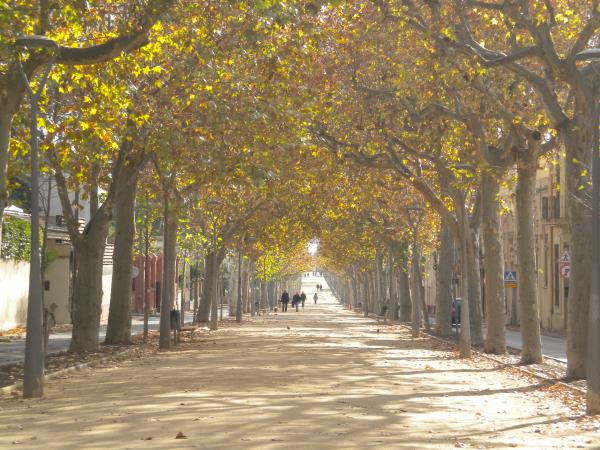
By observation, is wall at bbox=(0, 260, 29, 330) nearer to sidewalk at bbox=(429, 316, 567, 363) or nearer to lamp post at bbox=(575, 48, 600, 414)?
sidewalk at bbox=(429, 316, 567, 363)

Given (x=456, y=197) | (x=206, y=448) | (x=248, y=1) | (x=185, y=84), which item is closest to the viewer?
(x=206, y=448)

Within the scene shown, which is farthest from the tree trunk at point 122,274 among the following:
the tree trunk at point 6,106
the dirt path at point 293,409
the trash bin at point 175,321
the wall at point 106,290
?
the wall at point 106,290

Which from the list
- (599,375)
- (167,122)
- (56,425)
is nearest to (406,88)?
(167,122)

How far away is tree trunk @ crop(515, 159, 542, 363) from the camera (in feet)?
71.3

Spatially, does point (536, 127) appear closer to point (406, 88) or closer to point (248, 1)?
point (406, 88)

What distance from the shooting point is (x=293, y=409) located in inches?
496

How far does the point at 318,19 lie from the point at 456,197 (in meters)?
6.04

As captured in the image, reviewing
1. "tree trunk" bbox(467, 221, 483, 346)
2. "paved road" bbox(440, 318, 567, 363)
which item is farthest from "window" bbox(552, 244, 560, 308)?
"tree trunk" bbox(467, 221, 483, 346)

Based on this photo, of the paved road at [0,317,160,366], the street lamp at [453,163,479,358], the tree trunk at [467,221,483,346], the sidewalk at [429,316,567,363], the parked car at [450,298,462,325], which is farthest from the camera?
the parked car at [450,298,462,325]

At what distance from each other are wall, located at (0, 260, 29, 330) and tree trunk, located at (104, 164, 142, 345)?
9898 mm

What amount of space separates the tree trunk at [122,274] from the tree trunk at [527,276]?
35.1ft

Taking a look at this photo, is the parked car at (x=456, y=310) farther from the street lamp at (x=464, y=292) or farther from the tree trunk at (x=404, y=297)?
the tree trunk at (x=404, y=297)

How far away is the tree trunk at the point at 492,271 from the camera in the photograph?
976 inches

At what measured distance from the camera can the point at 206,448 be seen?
30.6 ft
